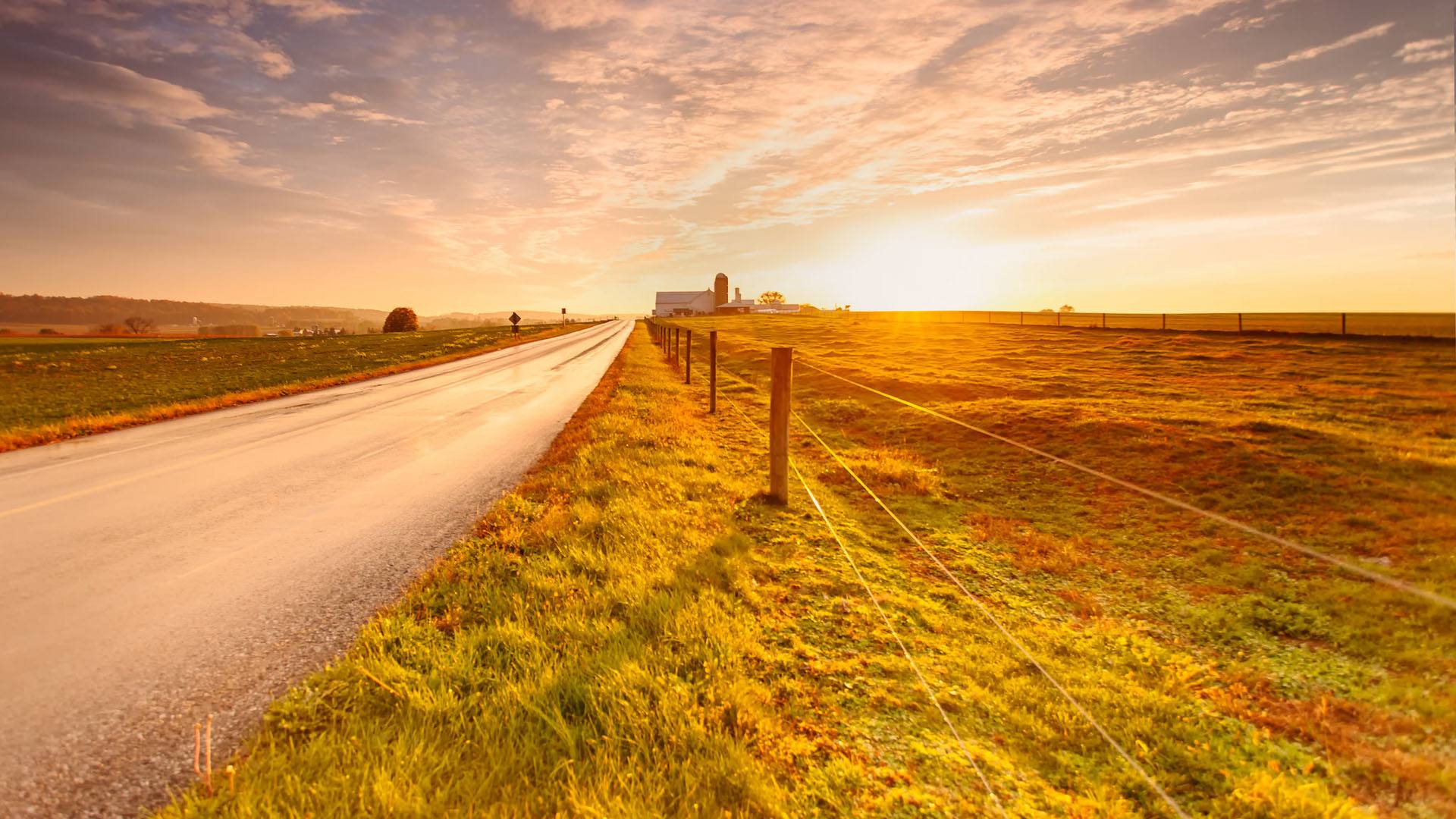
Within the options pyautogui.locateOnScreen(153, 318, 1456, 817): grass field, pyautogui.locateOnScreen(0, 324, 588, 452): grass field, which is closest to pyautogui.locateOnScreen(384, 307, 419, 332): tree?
pyautogui.locateOnScreen(0, 324, 588, 452): grass field

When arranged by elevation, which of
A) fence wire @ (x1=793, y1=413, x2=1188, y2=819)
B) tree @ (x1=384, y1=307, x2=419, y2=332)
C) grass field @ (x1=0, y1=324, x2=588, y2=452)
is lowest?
fence wire @ (x1=793, y1=413, x2=1188, y2=819)

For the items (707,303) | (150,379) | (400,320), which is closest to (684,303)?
(707,303)

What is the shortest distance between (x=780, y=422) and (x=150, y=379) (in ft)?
82.0

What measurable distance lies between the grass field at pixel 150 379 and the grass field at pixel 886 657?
10436 millimetres

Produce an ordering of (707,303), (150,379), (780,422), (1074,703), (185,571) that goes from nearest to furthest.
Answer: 1. (1074,703)
2. (185,571)
3. (780,422)
4. (150,379)
5. (707,303)

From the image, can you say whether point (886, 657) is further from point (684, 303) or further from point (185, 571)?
point (684, 303)

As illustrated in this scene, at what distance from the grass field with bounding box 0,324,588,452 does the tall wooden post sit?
41.2ft

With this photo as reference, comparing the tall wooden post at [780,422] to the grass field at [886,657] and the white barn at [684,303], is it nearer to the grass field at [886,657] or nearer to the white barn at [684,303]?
the grass field at [886,657]

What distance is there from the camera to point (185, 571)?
469 centimetres

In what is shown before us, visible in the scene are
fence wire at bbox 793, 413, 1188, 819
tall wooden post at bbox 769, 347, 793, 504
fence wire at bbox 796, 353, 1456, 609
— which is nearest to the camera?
fence wire at bbox 796, 353, 1456, 609

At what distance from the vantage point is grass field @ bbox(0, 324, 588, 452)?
452 inches

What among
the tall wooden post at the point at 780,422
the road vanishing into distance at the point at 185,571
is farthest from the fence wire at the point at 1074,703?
the road vanishing into distance at the point at 185,571

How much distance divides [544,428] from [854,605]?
8306mm

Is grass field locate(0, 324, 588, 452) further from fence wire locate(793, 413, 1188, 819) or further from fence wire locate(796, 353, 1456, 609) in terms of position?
fence wire locate(796, 353, 1456, 609)
